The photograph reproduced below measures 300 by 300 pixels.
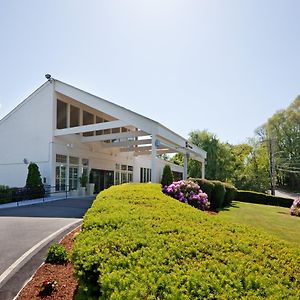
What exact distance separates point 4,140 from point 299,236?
814 inches

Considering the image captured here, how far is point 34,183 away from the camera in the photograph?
18.8 m

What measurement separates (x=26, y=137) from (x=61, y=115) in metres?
2.90

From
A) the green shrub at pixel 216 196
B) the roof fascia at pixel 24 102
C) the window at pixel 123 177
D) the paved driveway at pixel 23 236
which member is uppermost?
the roof fascia at pixel 24 102

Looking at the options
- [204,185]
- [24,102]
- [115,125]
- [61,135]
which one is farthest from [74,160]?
[204,185]

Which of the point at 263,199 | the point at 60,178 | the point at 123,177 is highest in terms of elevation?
the point at 123,177

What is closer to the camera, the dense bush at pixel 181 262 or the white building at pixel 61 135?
the dense bush at pixel 181 262

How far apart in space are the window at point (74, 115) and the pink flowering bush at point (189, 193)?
12.6m

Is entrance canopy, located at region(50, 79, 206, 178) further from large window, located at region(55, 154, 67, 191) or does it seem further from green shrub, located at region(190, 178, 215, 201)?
green shrub, located at region(190, 178, 215, 201)

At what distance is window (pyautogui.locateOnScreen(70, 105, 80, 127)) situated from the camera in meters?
23.0

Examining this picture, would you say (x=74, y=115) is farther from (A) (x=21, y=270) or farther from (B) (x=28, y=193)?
(A) (x=21, y=270)

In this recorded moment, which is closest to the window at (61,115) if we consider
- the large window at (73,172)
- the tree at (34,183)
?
the large window at (73,172)

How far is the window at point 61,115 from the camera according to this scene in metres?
21.6

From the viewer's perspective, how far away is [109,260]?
2711mm

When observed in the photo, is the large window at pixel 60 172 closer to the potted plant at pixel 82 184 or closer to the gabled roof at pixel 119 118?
the potted plant at pixel 82 184
